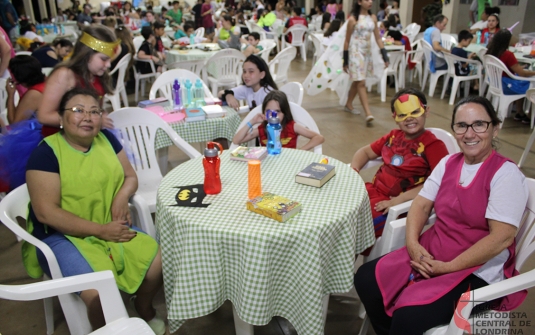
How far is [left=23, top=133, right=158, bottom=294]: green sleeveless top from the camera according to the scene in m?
1.89

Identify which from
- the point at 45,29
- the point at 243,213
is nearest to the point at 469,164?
the point at 243,213

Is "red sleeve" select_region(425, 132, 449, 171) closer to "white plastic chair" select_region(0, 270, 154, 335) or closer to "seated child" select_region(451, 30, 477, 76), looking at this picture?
"white plastic chair" select_region(0, 270, 154, 335)

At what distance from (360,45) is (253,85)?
2.41 meters

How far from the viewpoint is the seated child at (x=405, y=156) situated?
2207 mm

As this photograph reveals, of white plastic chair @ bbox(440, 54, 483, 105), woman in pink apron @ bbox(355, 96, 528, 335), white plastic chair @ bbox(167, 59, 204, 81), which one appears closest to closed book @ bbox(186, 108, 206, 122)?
woman in pink apron @ bbox(355, 96, 528, 335)

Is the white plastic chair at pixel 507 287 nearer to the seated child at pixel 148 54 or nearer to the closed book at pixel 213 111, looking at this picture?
the closed book at pixel 213 111

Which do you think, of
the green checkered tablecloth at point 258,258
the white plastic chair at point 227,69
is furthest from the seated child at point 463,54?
the green checkered tablecloth at point 258,258

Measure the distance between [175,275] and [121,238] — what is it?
0.43 metres

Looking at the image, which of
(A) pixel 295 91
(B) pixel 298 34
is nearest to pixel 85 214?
(A) pixel 295 91

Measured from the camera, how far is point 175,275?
1.71 metres

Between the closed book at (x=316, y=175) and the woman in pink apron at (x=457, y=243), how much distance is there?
43 centimetres

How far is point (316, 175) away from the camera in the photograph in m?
1.99

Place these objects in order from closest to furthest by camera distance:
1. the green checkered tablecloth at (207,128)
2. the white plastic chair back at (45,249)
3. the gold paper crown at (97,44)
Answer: the white plastic chair back at (45,249), the gold paper crown at (97,44), the green checkered tablecloth at (207,128)

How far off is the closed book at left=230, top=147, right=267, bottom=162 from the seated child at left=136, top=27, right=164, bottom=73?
4621 millimetres
